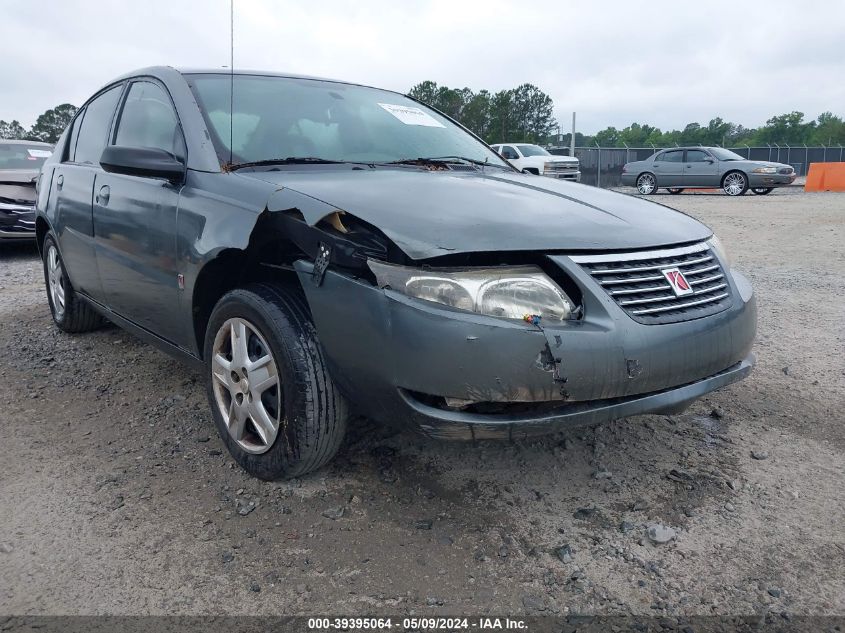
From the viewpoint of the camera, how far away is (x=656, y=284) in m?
Answer: 2.17

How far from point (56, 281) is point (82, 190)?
1.08 meters

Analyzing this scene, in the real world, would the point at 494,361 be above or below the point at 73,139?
below

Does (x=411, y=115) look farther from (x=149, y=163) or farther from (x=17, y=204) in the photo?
(x=17, y=204)

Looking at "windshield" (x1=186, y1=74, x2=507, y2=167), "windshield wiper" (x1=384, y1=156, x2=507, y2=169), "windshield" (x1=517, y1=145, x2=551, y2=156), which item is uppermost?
"windshield" (x1=517, y1=145, x2=551, y2=156)

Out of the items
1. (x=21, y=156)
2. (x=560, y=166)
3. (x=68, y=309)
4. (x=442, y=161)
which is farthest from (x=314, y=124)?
(x=560, y=166)

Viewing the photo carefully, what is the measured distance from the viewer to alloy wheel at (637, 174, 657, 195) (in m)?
19.5

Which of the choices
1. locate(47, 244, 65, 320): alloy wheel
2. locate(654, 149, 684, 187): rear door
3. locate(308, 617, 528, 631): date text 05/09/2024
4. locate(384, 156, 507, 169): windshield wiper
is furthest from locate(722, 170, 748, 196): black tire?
locate(308, 617, 528, 631): date text 05/09/2024

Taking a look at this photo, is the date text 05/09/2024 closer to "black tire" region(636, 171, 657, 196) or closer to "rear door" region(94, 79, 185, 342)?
"rear door" region(94, 79, 185, 342)

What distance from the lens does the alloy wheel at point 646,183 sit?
64.0 feet

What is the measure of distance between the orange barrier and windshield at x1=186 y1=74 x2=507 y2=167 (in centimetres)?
1936

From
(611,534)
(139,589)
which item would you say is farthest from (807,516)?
(139,589)

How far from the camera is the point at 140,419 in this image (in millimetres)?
3119

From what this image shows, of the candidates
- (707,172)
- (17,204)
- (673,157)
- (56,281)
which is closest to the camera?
(56,281)

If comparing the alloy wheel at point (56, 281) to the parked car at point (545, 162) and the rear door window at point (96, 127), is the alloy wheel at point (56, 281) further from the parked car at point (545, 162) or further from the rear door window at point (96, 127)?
the parked car at point (545, 162)
